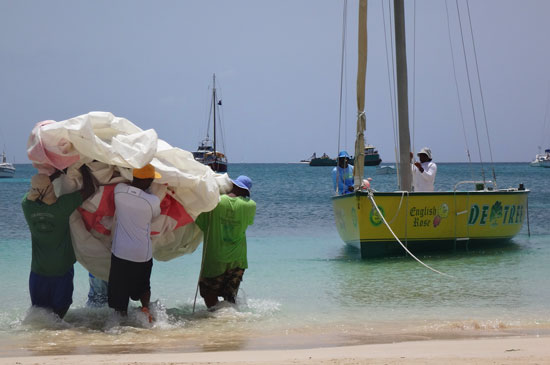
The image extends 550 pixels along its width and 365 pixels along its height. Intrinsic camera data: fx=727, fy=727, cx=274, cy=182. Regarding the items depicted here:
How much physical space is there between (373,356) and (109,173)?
11.3ft

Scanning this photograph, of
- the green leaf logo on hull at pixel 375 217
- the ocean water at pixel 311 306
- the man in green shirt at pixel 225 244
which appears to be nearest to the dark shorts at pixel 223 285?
the man in green shirt at pixel 225 244

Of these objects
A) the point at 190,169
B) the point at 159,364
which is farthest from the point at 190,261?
the point at 159,364

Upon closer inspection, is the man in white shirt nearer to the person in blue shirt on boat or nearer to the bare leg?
the bare leg

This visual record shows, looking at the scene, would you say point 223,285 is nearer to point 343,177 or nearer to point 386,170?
point 343,177

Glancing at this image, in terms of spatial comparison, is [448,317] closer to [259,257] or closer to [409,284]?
[409,284]

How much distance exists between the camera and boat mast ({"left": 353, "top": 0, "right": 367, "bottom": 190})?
12.8 meters

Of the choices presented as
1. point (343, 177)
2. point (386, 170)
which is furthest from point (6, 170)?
point (343, 177)

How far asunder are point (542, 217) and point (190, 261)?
1600 centimetres

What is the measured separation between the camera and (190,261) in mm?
13766

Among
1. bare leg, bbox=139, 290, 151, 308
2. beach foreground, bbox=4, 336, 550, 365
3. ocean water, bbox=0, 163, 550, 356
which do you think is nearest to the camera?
beach foreground, bbox=4, 336, 550, 365

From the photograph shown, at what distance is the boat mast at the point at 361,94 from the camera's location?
12.8 m

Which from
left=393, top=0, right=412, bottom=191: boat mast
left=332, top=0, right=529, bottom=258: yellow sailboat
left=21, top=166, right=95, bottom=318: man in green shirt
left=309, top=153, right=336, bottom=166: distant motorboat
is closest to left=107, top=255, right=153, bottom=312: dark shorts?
left=21, top=166, right=95, bottom=318: man in green shirt

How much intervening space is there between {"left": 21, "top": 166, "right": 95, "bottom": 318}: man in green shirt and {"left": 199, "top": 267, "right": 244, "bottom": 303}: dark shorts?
5.25 ft

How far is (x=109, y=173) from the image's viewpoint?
24.7 ft
